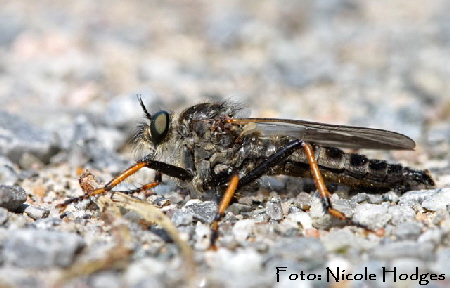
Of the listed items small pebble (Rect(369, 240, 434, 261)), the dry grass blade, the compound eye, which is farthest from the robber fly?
small pebble (Rect(369, 240, 434, 261))

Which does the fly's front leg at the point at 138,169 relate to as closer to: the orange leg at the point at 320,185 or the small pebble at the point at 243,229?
the small pebble at the point at 243,229

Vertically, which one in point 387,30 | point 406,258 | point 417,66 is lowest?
point 406,258

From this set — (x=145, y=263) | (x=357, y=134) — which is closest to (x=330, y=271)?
(x=145, y=263)

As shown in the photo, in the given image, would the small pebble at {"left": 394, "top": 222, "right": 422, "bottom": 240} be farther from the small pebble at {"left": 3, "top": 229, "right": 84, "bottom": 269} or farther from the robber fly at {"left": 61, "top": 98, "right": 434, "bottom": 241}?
the small pebble at {"left": 3, "top": 229, "right": 84, "bottom": 269}

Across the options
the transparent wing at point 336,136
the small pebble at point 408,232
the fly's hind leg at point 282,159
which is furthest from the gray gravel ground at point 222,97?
the transparent wing at point 336,136

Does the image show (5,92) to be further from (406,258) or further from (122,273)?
(406,258)

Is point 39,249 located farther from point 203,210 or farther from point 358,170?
point 358,170
